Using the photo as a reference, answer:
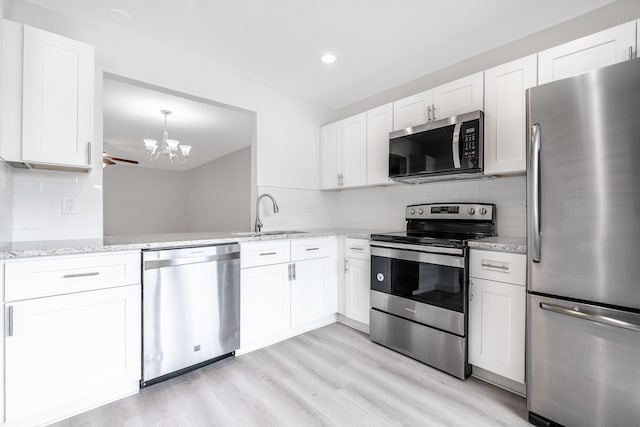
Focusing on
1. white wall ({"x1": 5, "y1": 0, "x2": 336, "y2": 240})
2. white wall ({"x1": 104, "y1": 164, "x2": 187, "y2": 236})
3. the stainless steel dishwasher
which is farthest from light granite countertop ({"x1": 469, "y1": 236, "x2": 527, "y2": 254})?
white wall ({"x1": 104, "y1": 164, "x2": 187, "y2": 236})

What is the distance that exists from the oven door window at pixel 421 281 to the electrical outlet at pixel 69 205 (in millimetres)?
2247

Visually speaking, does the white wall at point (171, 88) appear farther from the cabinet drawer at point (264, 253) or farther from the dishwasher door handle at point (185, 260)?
the cabinet drawer at point (264, 253)

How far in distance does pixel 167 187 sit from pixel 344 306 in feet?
26.1

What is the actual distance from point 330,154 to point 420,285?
6.11 feet

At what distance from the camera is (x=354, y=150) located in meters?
3.13

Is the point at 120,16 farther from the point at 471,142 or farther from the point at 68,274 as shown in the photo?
the point at 471,142

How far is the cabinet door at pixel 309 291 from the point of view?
2602 mm

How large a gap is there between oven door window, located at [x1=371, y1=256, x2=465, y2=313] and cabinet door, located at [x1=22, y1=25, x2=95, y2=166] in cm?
225

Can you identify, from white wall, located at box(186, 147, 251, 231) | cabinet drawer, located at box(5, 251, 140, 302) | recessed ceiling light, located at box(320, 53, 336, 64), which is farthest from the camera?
white wall, located at box(186, 147, 251, 231)

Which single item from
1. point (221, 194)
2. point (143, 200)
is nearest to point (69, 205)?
point (221, 194)

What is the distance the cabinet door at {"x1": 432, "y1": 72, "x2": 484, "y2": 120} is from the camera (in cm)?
218

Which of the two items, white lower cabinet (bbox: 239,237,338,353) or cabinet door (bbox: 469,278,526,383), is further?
white lower cabinet (bbox: 239,237,338,353)

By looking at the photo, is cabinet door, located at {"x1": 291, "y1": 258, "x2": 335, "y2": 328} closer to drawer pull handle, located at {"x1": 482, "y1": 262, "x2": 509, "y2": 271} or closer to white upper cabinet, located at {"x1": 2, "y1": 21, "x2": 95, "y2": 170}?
drawer pull handle, located at {"x1": 482, "y1": 262, "x2": 509, "y2": 271}

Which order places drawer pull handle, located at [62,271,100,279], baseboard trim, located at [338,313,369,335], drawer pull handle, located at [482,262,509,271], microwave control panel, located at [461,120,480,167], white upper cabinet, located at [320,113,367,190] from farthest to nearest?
white upper cabinet, located at [320,113,367,190] → baseboard trim, located at [338,313,369,335] → microwave control panel, located at [461,120,480,167] → drawer pull handle, located at [482,262,509,271] → drawer pull handle, located at [62,271,100,279]
